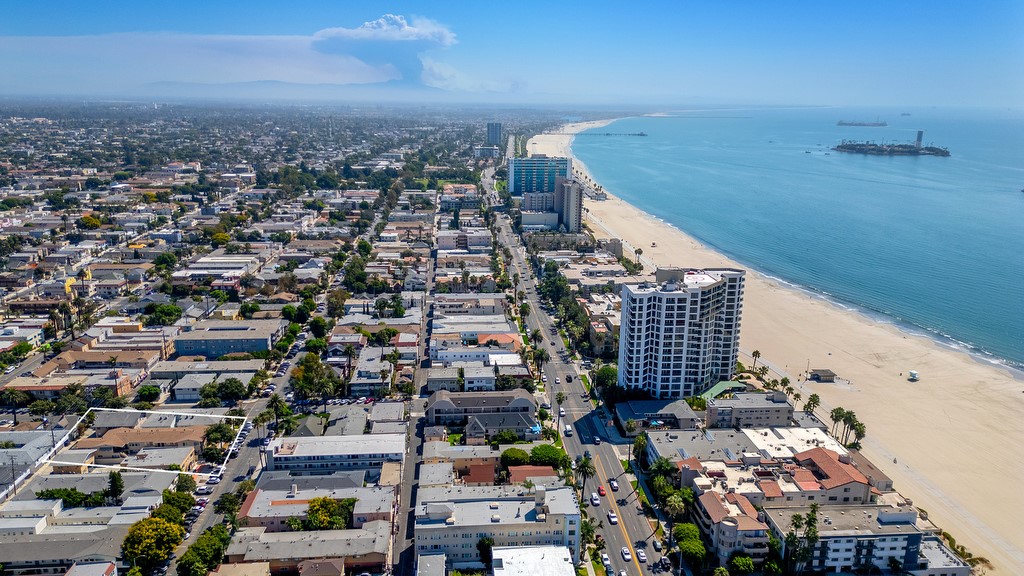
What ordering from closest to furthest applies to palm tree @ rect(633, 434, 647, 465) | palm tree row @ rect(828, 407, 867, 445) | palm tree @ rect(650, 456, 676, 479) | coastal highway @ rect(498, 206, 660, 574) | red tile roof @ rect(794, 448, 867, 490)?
coastal highway @ rect(498, 206, 660, 574) → red tile roof @ rect(794, 448, 867, 490) → palm tree @ rect(650, 456, 676, 479) → palm tree @ rect(633, 434, 647, 465) → palm tree row @ rect(828, 407, 867, 445)

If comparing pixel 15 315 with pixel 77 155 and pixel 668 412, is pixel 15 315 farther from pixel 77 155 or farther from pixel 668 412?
pixel 77 155

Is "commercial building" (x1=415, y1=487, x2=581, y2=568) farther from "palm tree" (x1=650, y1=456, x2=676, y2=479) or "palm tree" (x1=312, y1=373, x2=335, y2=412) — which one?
"palm tree" (x1=312, y1=373, x2=335, y2=412)

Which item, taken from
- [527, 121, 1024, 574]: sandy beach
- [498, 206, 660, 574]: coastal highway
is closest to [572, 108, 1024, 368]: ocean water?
[527, 121, 1024, 574]: sandy beach

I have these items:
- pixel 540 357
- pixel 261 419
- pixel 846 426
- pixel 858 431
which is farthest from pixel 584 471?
pixel 261 419

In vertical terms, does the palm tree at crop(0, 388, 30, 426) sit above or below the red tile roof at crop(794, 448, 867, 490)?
below

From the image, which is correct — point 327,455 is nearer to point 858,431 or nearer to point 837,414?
point 837,414

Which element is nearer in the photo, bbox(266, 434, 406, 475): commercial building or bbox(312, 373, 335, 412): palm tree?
bbox(266, 434, 406, 475): commercial building

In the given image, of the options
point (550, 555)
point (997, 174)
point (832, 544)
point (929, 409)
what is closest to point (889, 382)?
point (929, 409)
